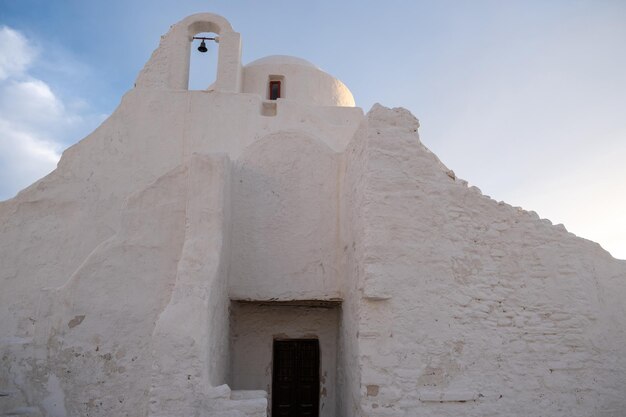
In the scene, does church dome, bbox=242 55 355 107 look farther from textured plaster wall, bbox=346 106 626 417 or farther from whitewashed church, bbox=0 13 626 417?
textured plaster wall, bbox=346 106 626 417

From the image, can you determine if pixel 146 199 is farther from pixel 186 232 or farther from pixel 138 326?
pixel 138 326

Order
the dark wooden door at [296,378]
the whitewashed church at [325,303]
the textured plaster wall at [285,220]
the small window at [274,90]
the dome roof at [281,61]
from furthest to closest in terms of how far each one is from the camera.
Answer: the dome roof at [281,61], the small window at [274,90], the dark wooden door at [296,378], the textured plaster wall at [285,220], the whitewashed church at [325,303]

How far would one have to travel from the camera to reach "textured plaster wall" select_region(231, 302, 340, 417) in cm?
656

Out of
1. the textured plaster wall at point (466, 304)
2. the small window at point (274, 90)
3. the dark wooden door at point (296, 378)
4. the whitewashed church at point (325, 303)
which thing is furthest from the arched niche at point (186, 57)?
the dark wooden door at point (296, 378)

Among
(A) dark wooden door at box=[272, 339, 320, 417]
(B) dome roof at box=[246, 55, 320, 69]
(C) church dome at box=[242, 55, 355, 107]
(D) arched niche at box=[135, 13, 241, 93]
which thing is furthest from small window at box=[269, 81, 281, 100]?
(A) dark wooden door at box=[272, 339, 320, 417]

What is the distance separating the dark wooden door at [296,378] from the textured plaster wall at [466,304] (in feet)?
6.18

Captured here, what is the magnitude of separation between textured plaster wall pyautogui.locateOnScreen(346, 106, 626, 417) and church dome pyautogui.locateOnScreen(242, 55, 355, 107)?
18.4ft

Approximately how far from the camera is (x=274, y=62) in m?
11.5

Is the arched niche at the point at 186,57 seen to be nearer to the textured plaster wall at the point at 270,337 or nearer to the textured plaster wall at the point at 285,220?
the textured plaster wall at the point at 285,220

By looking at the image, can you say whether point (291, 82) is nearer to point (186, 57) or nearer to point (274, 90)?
point (274, 90)

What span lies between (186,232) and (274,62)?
7.13 meters

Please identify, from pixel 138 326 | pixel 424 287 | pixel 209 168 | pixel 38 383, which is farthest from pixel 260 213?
pixel 38 383

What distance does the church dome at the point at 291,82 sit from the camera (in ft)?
36.1

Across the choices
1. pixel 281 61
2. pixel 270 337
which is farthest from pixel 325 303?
pixel 281 61
